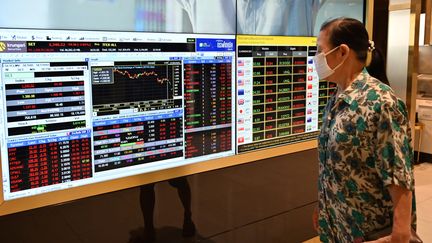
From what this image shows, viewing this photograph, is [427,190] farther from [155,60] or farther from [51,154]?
[51,154]

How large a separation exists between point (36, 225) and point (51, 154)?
323 millimetres

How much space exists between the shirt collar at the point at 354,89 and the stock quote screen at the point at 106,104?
2.80ft

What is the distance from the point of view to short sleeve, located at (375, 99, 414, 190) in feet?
4.95

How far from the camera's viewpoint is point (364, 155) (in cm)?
163

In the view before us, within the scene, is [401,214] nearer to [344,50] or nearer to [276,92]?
[344,50]

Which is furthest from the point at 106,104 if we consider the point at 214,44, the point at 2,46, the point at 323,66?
the point at 323,66

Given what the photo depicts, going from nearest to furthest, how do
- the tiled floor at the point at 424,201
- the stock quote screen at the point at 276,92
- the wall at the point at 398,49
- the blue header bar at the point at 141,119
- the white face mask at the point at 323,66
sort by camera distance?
the white face mask at the point at 323,66 < the blue header bar at the point at 141,119 < the stock quote screen at the point at 276,92 < the tiled floor at the point at 424,201 < the wall at the point at 398,49

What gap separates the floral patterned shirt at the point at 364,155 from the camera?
1.54 metres

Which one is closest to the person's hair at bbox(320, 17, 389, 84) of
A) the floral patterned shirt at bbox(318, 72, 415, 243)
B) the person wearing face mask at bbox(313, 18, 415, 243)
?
the person wearing face mask at bbox(313, 18, 415, 243)

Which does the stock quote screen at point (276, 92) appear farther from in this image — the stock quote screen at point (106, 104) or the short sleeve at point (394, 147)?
the short sleeve at point (394, 147)

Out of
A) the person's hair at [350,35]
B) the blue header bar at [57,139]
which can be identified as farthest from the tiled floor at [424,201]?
the blue header bar at [57,139]

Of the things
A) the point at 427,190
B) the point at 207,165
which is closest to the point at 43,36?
the point at 207,165

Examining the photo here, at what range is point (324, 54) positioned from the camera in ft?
5.82

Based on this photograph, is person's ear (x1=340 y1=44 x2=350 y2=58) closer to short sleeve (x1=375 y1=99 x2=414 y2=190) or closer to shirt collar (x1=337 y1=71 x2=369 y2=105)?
shirt collar (x1=337 y1=71 x2=369 y2=105)
